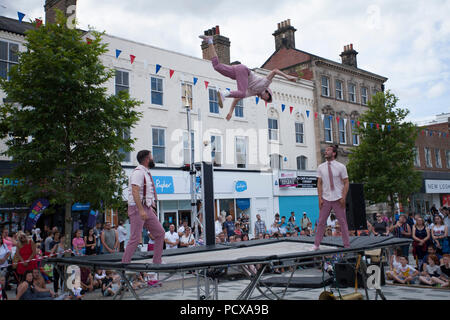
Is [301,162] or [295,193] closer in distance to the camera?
[295,193]

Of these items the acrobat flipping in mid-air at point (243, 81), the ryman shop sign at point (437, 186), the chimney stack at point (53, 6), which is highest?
the chimney stack at point (53, 6)

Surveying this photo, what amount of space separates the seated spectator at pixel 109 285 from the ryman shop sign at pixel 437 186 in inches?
1237

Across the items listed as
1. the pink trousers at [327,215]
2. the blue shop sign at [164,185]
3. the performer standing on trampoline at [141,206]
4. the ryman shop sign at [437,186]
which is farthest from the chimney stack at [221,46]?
the ryman shop sign at [437,186]

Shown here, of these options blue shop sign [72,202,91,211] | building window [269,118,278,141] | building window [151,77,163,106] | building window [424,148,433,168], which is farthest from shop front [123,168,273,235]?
building window [424,148,433,168]

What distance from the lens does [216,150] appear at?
2284 centimetres

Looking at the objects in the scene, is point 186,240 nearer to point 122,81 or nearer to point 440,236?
point 440,236

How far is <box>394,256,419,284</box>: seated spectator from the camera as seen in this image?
10.7 meters

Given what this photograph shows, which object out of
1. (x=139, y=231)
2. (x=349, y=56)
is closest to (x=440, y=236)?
(x=139, y=231)

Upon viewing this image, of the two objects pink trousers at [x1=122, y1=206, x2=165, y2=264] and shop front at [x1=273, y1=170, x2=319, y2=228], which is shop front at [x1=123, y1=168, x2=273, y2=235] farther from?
pink trousers at [x1=122, y1=206, x2=165, y2=264]

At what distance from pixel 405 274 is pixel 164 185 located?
11.9 m

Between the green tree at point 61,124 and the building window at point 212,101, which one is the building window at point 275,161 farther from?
the green tree at point 61,124

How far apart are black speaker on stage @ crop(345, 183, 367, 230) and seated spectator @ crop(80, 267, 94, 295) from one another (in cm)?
730

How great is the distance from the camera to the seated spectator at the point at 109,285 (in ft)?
33.4
